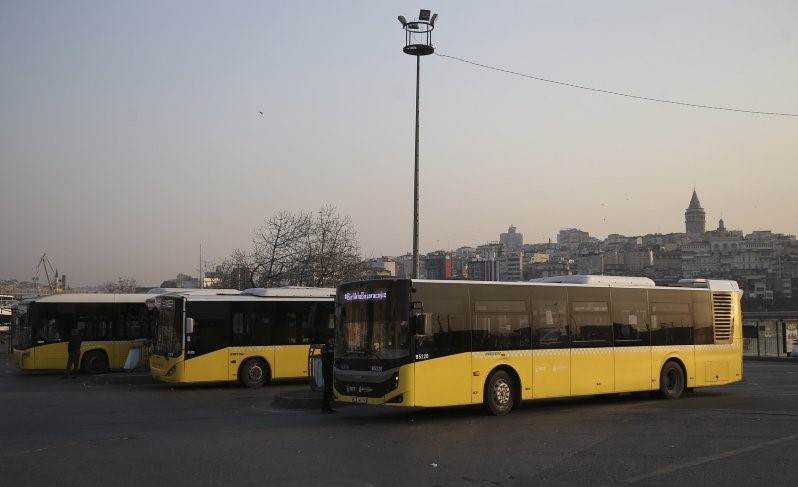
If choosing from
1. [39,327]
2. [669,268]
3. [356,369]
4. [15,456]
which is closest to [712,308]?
[356,369]

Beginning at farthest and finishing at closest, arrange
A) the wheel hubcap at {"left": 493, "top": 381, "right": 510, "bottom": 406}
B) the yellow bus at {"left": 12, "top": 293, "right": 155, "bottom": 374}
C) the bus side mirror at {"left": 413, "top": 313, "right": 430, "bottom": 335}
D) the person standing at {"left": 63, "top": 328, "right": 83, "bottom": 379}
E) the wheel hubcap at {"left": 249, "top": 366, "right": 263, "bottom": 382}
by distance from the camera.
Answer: the yellow bus at {"left": 12, "top": 293, "right": 155, "bottom": 374} < the person standing at {"left": 63, "top": 328, "right": 83, "bottom": 379} < the wheel hubcap at {"left": 249, "top": 366, "right": 263, "bottom": 382} < the wheel hubcap at {"left": 493, "top": 381, "right": 510, "bottom": 406} < the bus side mirror at {"left": 413, "top": 313, "right": 430, "bottom": 335}

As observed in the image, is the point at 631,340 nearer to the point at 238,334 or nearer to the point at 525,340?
the point at 525,340

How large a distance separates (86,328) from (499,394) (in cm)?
1855

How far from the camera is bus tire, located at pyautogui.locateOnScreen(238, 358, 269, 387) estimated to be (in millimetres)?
24438

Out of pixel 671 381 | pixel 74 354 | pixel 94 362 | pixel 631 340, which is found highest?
pixel 631 340

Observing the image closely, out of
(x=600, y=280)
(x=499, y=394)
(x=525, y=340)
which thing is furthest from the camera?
(x=600, y=280)

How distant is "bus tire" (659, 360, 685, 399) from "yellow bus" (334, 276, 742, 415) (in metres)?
0.03

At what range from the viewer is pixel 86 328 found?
96.4 ft

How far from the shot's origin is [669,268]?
115438 mm

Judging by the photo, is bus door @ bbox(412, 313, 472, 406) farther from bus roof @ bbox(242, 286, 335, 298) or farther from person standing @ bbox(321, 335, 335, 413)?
bus roof @ bbox(242, 286, 335, 298)

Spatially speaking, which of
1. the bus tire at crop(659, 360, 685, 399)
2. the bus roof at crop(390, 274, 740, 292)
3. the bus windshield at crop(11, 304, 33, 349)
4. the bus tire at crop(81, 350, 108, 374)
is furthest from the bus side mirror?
the bus windshield at crop(11, 304, 33, 349)

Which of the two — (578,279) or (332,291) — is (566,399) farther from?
(332,291)

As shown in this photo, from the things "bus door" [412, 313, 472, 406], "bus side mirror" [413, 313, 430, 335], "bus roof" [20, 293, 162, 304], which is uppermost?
"bus roof" [20, 293, 162, 304]

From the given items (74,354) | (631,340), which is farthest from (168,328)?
(631,340)
